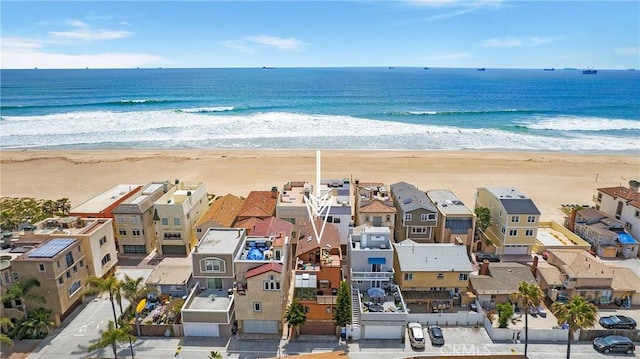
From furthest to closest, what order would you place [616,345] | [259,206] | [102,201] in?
[102,201], [259,206], [616,345]

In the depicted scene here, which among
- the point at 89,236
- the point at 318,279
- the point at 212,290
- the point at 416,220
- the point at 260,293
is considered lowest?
the point at 212,290

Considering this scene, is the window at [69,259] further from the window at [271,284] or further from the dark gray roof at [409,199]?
the dark gray roof at [409,199]

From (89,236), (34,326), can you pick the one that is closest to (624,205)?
(89,236)

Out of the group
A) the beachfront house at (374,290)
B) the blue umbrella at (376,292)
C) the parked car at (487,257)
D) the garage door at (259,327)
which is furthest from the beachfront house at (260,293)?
the parked car at (487,257)

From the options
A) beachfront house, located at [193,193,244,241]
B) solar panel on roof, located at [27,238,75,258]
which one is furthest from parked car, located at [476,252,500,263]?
solar panel on roof, located at [27,238,75,258]

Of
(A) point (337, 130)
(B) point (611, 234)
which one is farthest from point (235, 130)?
(B) point (611, 234)

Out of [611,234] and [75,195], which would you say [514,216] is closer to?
[611,234]

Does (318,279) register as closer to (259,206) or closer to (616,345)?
(259,206)
